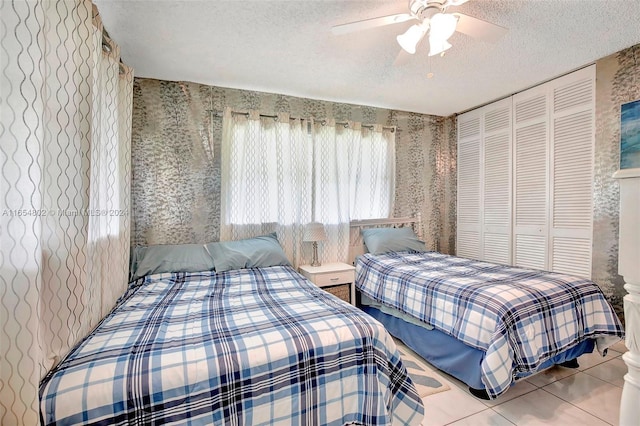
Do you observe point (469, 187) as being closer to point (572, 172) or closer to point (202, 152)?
point (572, 172)

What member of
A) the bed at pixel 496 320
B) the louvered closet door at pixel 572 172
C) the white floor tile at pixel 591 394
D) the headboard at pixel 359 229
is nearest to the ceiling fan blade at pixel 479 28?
Result: the bed at pixel 496 320

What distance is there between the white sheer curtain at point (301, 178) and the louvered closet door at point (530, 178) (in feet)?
4.51

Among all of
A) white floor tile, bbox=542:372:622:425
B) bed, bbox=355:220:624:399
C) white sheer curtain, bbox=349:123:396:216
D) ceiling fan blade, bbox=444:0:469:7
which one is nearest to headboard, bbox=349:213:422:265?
white sheer curtain, bbox=349:123:396:216

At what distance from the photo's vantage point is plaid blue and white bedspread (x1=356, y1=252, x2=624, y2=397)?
1.63 metres

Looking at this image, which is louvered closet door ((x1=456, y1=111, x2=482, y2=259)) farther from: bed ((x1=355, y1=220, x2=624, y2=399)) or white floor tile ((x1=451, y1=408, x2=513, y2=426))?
white floor tile ((x1=451, y1=408, x2=513, y2=426))

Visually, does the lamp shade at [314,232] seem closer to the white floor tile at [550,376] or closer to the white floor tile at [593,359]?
the white floor tile at [550,376]

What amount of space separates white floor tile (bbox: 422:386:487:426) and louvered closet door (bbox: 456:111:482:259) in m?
2.23

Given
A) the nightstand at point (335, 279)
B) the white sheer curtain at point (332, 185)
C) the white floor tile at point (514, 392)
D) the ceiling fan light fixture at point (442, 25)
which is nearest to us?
the ceiling fan light fixture at point (442, 25)

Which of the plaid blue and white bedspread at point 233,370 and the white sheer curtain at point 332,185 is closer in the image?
the plaid blue and white bedspread at point 233,370

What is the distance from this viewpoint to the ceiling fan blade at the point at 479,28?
5.16ft

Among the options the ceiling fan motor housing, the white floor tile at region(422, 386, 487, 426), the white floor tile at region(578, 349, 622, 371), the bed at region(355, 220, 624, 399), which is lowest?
the white floor tile at region(422, 386, 487, 426)

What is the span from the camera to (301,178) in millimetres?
3133

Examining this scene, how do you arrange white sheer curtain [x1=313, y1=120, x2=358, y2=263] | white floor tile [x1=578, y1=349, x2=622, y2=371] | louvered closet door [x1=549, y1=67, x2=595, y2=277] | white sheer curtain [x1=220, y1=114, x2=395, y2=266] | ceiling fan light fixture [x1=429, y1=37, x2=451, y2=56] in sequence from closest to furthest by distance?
ceiling fan light fixture [x1=429, y1=37, x2=451, y2=56] → white floor tile [x1=578, y1=349, x2=622, y2=371] → louvered closet door [x1=549, y1=67, x2=595, y2=277] → white sheer curtain [x1=220, y1=114, x2=395, y2=266] → white sheer curtain [x1=313, y1=120, x2=358, y2=263]

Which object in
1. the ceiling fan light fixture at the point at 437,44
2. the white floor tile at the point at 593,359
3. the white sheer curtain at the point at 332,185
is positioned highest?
the ceiling fan light fixture at the point at 437,44
